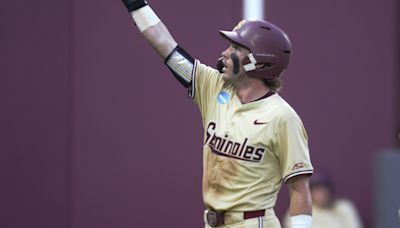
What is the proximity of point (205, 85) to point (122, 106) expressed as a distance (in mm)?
2969

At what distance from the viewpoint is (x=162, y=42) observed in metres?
4.92

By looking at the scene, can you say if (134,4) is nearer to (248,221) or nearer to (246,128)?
(246,128)

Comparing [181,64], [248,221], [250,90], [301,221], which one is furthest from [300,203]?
[181,64]

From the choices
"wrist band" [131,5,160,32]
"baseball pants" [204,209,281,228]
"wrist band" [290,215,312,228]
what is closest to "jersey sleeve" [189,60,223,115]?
"wrist band" [131,5,160,32]

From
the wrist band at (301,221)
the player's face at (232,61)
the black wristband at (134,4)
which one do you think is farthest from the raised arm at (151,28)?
the wrist band at (301,221)

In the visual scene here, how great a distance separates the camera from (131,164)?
7871 mm

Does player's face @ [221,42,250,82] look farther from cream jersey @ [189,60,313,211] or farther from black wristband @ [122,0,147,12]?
black wristband @ [122,0,147,12]

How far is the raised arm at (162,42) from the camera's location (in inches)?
194

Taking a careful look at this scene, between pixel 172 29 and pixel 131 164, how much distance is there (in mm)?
1144

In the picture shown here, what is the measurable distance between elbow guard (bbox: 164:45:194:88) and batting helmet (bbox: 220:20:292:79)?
0.23m

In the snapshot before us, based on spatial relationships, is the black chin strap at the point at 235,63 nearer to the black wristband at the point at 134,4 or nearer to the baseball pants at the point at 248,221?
the black wristband at the point at 134,4

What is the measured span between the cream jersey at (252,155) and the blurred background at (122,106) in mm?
3065

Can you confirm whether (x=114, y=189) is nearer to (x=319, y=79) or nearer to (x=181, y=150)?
(x=181, y=150)

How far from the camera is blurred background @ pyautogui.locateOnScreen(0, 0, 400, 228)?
765cm
